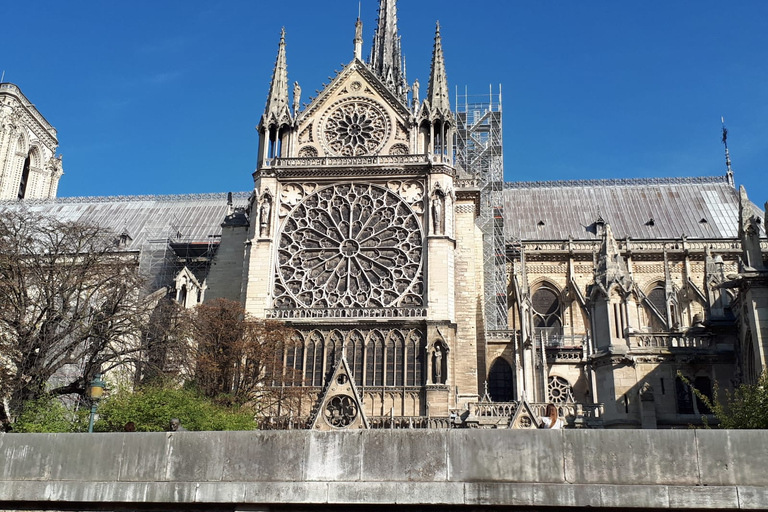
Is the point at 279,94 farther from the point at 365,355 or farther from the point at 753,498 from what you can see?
the point at 753,498

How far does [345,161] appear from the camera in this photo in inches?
1454

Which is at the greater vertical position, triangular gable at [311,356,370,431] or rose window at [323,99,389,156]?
rose window at [323,99,389,156]

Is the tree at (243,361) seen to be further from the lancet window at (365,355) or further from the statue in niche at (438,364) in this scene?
the statue in niche at (438,364)

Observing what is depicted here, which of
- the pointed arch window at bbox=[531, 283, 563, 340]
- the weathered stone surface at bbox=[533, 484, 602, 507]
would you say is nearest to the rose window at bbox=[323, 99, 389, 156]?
the pointed arch window at bbox=[531, 283, 563, 340]

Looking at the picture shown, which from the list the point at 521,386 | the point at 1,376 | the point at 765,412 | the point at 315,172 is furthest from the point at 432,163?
the point at 765,412

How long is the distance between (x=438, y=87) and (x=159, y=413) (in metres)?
21.7

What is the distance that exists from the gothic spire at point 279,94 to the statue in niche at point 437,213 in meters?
8.31

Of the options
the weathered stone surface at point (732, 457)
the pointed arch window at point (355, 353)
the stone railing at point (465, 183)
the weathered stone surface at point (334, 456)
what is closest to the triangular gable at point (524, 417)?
the pointed arch window at point (355, 353)

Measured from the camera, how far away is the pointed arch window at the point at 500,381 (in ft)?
125

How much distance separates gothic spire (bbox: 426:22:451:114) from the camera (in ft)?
124

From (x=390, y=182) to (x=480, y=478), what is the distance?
25.8m

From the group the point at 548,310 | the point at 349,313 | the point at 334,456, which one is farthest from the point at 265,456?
the point at 548,310

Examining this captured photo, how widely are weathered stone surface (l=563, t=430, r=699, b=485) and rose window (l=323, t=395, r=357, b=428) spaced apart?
61.6 feet

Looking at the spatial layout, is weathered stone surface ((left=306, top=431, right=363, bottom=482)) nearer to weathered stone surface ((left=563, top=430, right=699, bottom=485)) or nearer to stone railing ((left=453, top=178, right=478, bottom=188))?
weathered stone surface ((left=563, top=430, right=699, bottom=485))
